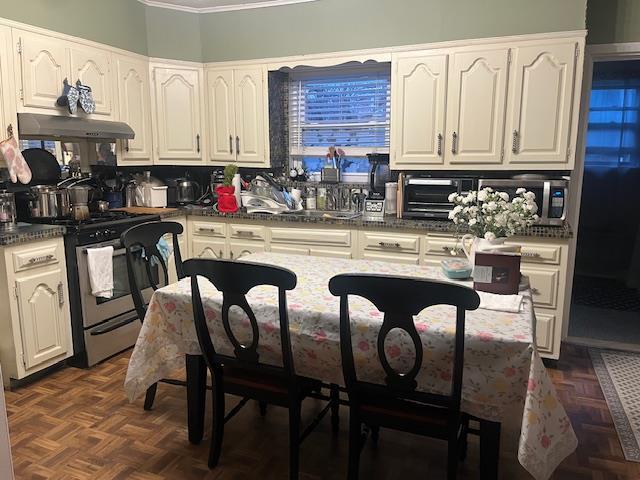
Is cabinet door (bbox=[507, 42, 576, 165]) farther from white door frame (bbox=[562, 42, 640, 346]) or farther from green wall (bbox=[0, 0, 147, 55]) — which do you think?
green wall (bbox=[0, 0, 147, 55])

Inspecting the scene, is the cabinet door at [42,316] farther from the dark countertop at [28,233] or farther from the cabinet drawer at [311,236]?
the cabinet drawer at [311,236]

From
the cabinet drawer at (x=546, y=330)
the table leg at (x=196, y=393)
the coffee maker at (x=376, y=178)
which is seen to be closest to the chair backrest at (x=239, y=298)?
the table leg at (x=196, y=393)

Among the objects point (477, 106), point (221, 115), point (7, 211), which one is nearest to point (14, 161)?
point (7, 211)

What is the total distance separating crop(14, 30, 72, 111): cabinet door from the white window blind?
6.08 feet

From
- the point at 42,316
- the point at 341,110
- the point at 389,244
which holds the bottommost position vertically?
the point at 42,316

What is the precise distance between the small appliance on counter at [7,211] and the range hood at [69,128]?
40 cm

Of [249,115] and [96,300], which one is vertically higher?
[249,115]

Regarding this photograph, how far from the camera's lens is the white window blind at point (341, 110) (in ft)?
13.7

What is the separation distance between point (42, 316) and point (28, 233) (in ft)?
1.69

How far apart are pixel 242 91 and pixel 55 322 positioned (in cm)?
226

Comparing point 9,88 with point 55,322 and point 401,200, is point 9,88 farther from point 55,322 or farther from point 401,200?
point 401,200

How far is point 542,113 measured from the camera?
326cm

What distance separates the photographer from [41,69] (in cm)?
319

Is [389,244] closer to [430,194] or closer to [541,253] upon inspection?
[430,194]
